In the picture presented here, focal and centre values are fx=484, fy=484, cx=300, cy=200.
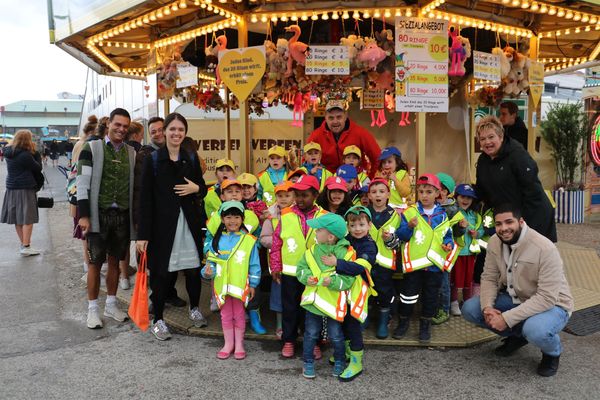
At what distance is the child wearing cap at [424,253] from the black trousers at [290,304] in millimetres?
906

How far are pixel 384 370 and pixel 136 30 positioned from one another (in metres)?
5.72

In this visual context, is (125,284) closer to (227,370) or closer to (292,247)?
(227,370)

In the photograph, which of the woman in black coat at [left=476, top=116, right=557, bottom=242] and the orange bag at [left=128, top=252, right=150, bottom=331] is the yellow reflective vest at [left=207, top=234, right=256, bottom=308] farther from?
the woman in black coat at [left=476, top=116, right=557, bottom=242]

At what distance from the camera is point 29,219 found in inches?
328

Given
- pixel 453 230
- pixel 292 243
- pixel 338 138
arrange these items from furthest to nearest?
pixel 338 138 < pixel 453 230 < pixel 292 243

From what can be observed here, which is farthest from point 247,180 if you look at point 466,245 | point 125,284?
point 125,284

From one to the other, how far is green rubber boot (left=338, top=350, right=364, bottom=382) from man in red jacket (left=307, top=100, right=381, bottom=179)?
234 centimetres

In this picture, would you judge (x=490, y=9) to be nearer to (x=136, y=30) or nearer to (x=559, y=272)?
(x=559, y=272)

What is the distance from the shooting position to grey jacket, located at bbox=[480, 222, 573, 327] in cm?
359

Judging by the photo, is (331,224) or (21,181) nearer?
(331,224)

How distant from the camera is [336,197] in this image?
13.8 ft

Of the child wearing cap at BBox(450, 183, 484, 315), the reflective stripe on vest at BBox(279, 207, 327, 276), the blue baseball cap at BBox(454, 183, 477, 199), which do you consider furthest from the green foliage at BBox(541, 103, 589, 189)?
the reflective stripe on vest at BBox(279, 207, 327, 276)

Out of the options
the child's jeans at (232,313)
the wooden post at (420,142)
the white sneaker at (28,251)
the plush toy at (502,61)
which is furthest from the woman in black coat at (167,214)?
the white sneaker at (28,251)

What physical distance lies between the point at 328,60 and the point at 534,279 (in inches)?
120
